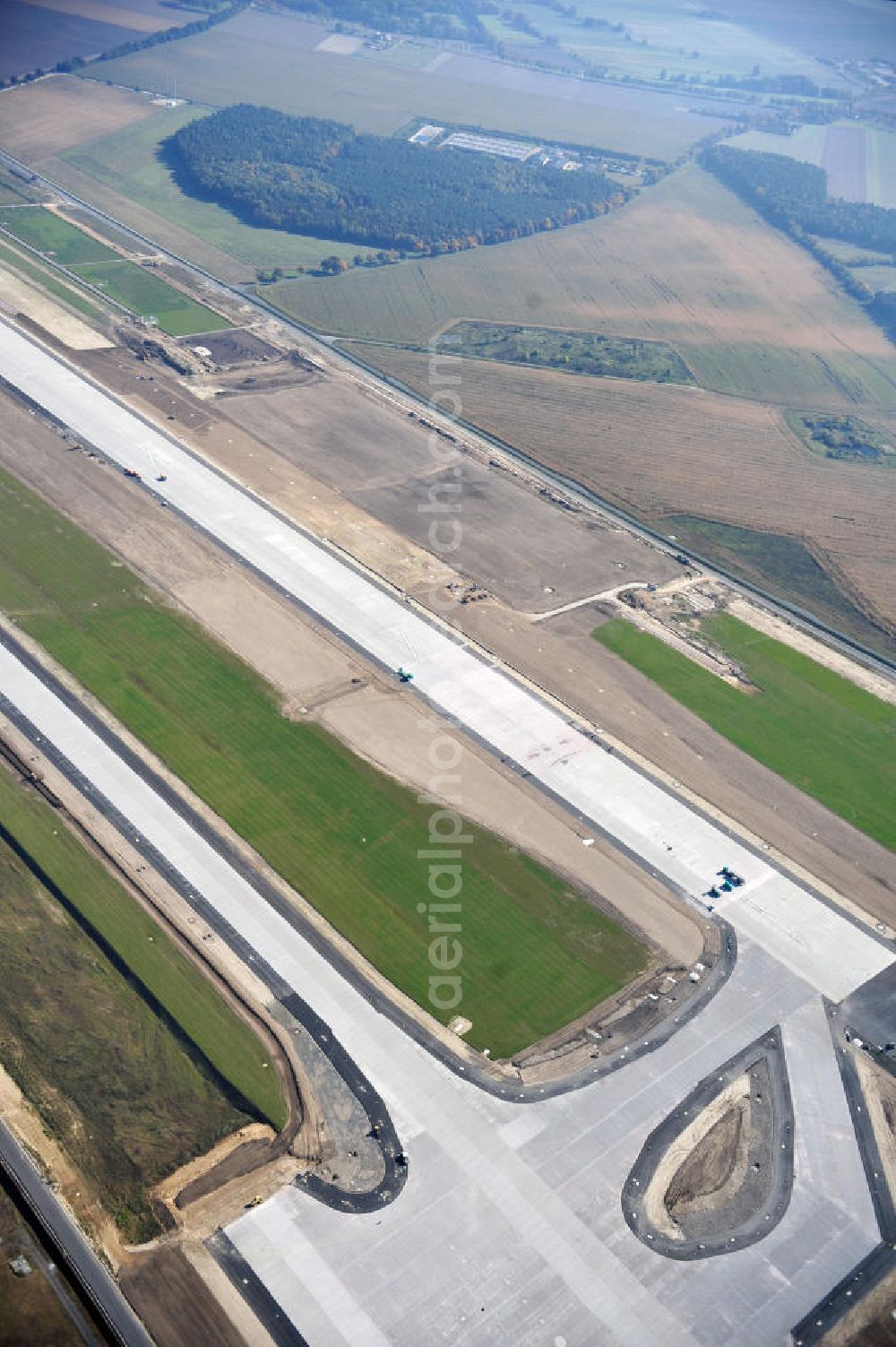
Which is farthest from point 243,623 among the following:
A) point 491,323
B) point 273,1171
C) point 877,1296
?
point 491,323

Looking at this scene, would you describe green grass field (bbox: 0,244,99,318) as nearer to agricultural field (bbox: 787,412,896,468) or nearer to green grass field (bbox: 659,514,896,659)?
green grass field (bbox: 659,514,896,659)

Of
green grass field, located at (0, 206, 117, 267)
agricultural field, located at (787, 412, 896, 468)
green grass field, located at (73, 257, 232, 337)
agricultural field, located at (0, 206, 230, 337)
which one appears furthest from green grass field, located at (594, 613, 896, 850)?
green grass field, located at (0, 206, 117, 267)

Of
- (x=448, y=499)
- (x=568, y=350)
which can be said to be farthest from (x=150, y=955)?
(x=568, y=350)

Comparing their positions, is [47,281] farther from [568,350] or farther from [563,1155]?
[563,1155]

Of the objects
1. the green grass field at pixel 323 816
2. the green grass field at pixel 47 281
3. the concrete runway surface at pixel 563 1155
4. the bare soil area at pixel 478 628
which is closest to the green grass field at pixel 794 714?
the bare soil area at pixel 478 628

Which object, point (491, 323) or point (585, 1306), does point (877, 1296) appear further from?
point (491, 323)

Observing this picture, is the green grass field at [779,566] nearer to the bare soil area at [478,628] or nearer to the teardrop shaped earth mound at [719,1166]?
the bare soil area at [478,628]
